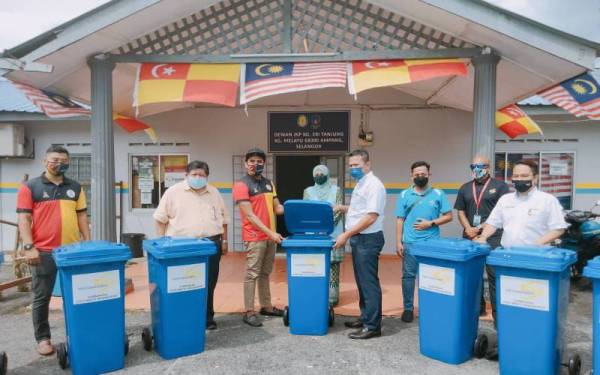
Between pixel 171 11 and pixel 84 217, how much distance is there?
8.22 ft

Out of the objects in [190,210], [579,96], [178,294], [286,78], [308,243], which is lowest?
[178,294]

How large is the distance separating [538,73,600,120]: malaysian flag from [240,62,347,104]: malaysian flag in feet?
8.31

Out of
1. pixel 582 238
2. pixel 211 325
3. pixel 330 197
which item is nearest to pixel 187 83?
pixel 330 197

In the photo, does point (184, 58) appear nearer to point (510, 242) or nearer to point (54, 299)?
point (54, 299)

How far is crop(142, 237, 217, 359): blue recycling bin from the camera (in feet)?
11.3

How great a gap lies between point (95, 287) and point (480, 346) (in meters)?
3.02

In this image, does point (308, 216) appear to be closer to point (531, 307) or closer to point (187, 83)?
point (531, 307)

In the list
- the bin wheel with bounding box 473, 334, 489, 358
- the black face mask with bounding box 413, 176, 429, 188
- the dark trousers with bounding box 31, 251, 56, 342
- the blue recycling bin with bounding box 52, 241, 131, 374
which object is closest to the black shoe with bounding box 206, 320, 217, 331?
the blue recycling bin with bounding box 52, 241, 131, 374

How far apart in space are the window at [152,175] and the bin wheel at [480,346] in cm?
605

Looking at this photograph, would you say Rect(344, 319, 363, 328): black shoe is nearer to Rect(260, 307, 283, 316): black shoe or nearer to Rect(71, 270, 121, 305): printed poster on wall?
Rect(260, 307, 283, 316): black shoe

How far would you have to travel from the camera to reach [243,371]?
10.8 feet

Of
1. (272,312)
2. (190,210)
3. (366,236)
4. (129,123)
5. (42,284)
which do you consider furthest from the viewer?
(129,123)

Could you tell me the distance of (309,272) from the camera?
3918mm

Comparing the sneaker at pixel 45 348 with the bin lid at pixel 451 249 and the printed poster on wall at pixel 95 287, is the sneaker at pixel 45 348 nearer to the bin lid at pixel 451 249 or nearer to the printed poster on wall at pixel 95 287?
the printed poster on wall at pixel 95 287
